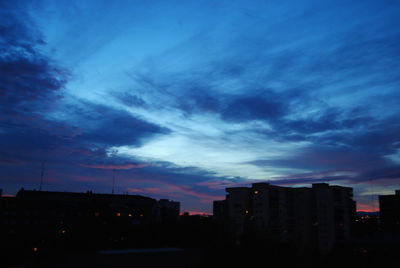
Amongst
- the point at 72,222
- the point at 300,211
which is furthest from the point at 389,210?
the point at 72,222

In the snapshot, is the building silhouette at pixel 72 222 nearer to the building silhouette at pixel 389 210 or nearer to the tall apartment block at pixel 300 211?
the tall apartment block at pixel 300 211

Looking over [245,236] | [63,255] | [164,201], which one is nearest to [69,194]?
[164,201]

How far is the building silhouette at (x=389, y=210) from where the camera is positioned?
109 meters

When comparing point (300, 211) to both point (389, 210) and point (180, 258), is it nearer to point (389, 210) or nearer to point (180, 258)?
point (180, 258)

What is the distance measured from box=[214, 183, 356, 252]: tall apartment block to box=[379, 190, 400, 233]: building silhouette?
5168 cm

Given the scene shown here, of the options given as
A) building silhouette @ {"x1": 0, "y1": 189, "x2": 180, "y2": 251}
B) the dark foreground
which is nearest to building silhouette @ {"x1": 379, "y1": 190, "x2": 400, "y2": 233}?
building silhouette @ {"x1": 0, "y1": 189, "x2": 180, "y2": 251}

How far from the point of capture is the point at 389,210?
113438mm

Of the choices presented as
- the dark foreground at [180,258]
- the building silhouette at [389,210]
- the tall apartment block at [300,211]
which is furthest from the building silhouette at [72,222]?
the building silhouette at [389,210]

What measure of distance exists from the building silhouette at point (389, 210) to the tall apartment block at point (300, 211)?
170 ft

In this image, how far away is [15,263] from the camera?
99.3 feet

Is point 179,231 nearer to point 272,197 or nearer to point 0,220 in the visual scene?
point 272,197

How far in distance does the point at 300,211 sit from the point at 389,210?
61.8 meters

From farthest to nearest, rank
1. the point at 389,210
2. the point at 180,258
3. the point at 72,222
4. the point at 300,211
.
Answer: the point at 389,210
the point at 300,211
the point at 72,222
the point at 180,258

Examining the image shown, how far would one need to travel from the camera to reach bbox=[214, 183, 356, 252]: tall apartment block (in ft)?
211
